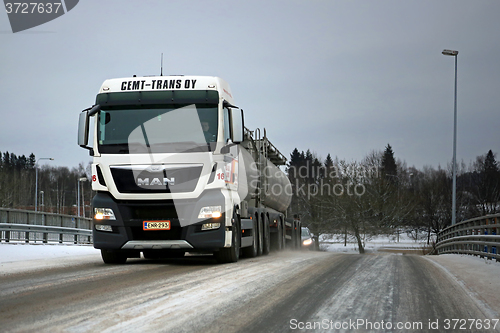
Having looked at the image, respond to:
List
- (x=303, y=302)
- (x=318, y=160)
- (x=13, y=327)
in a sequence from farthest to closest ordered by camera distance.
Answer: (x=318, y=160) → (x=303, y=302) → (x=13, y=327)

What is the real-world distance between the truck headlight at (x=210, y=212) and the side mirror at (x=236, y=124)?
1.47 meters

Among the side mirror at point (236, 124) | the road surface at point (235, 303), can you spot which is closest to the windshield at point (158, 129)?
the side mirror at point (236, 124)

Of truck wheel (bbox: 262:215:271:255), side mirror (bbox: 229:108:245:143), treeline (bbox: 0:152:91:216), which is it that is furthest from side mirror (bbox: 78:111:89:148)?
treeline (bbox: 0:152:91:216)

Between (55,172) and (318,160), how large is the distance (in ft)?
181

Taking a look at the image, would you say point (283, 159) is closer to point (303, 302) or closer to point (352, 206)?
point (303, 302)

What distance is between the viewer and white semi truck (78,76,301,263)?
10789 mm

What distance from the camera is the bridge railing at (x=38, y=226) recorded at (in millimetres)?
20438

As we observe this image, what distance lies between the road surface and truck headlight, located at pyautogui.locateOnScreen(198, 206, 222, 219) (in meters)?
2.13

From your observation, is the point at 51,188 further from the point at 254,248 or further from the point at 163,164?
the point at 163,164

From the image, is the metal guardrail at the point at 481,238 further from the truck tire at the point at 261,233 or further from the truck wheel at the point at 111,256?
the truck wheel at the point at 111,256

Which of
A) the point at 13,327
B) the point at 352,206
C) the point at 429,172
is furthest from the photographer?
the point at 429,172

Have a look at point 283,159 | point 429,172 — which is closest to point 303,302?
point 283,159

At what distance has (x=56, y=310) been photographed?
5305 mm

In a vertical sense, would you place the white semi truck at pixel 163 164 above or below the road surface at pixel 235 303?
above
